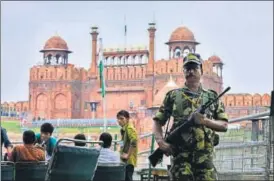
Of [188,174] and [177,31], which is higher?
[177,31]

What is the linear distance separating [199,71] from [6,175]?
1.44 meters

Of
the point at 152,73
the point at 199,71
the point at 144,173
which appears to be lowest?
the point at 144,173

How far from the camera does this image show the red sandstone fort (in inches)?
2832

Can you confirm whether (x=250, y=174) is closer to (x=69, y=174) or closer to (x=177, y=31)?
(x=69, y=174)

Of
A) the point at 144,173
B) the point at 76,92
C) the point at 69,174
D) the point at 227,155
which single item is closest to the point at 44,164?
the point at 69,174

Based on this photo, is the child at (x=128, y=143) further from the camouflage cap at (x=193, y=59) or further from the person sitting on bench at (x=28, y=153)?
the camouflage cap at (x=193, y=59)

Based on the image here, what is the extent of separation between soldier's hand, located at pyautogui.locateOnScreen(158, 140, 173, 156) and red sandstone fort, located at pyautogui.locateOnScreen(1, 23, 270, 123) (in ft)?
216

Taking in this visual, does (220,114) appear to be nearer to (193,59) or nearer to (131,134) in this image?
(193,59)

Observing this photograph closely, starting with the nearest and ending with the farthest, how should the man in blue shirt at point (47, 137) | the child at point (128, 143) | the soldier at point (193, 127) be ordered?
the soldier at point (193, 127) → the man in blue shirt at point (47, 137) → the child at point (128, 143)

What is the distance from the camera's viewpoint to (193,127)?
409 centimetres

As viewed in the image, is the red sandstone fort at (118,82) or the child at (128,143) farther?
the red sandstone fort at (118,82)

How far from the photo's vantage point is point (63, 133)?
224 ft

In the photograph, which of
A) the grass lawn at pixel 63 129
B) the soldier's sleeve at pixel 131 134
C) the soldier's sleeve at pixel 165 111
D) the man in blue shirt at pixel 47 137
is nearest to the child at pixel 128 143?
the soldier's sleeve at pixel 131 134

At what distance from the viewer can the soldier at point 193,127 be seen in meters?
4.08
